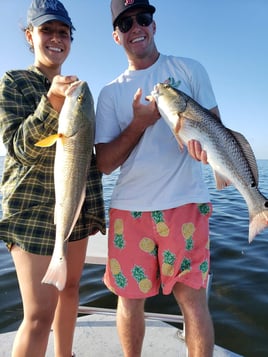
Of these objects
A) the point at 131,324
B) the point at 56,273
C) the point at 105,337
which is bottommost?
the point at 105,337

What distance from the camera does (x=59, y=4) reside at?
3.03 m

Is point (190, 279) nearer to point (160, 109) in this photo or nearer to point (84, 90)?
point (160, 109)

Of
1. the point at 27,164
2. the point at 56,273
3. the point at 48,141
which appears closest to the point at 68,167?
the point at 48,141

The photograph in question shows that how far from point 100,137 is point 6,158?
0.85 metres

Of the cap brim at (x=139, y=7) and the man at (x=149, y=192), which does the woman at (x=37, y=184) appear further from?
the cap brim at (x=139, y=7)

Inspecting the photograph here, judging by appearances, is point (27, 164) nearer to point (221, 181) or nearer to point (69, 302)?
point (69, 302)

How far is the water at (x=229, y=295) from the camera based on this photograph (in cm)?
526

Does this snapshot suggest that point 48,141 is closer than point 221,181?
Yes

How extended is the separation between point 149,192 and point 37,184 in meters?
0.95

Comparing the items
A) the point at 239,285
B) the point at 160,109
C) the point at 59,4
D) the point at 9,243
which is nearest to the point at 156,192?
the point at 160,109

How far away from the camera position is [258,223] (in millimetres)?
2721

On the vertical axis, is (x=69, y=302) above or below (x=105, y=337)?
above

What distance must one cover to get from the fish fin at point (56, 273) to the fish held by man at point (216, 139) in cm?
137

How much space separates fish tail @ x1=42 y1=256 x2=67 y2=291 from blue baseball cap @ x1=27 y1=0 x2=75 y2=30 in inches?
76.5
